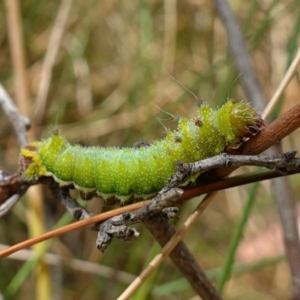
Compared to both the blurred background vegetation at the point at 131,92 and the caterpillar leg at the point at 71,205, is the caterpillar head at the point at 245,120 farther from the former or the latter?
the blurred background vegetation at the point at 131,92

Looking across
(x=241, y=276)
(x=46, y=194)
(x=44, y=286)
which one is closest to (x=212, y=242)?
(x=241, y=276)

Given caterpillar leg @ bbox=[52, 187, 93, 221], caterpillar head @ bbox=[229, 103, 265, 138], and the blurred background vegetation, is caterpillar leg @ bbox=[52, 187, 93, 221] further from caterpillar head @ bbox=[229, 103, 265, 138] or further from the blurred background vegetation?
the blurred background vegetation

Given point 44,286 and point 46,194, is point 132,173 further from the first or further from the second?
point 46,194

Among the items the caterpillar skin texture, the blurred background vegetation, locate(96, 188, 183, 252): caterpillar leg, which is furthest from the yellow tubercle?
the blurred background vegetation

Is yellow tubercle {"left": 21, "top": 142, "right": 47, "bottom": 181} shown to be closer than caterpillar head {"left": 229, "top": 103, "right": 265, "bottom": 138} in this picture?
No

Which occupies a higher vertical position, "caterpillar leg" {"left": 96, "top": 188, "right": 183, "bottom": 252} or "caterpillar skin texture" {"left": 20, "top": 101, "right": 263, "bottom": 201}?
"caterpillar skin texture" {"left": 20, "top": 101, "right": 263, "bottom": 201}

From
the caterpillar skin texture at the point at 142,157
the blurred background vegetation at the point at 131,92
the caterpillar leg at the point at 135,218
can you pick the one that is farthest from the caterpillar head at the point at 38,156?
the blurred background vegetation at the point at 131,92
